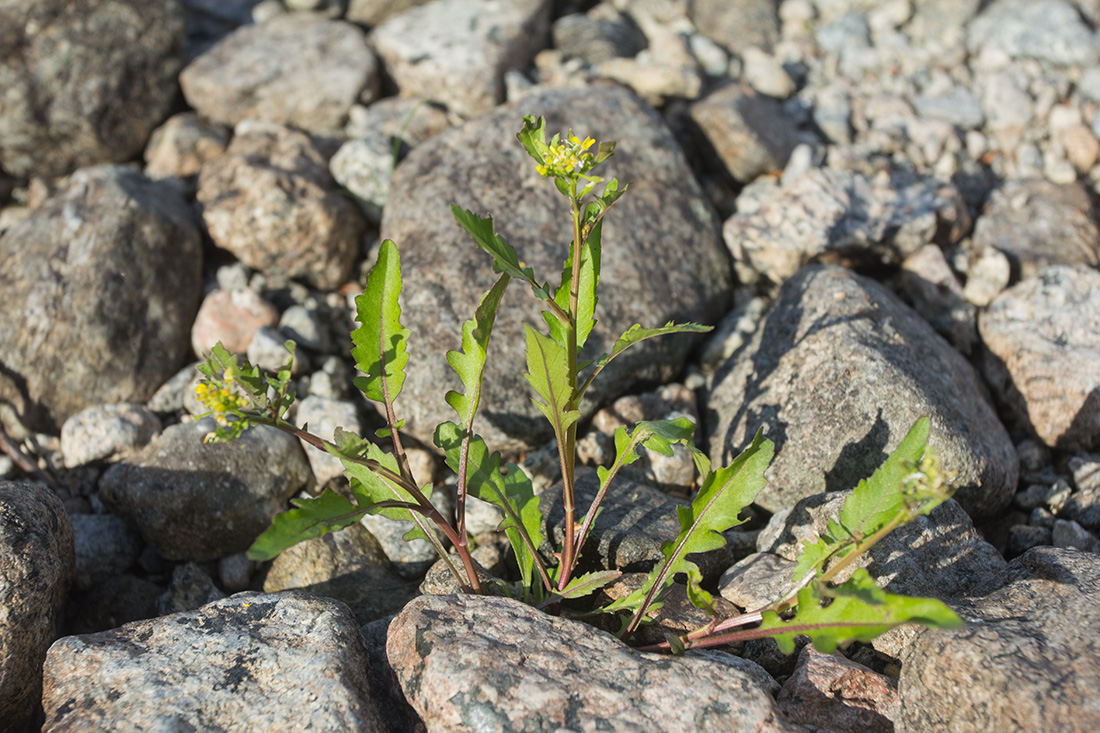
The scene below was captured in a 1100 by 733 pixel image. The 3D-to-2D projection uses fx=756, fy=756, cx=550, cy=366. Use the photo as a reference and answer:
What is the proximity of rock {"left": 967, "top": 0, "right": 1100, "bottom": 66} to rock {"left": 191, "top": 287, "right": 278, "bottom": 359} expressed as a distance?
6388mm

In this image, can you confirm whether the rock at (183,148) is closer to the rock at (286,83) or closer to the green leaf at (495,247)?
the rock at (286,83)

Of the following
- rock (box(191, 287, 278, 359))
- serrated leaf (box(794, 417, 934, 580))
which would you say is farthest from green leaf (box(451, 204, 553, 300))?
rock (box(191, 287, 278, 359))

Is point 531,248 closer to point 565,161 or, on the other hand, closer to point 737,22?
point 565,161

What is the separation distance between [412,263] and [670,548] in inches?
91.4

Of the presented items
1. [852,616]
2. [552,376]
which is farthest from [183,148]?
[852,616]

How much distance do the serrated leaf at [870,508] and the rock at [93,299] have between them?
12.8 ft

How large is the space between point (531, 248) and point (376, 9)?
3.53m

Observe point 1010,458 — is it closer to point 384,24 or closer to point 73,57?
point 384,24

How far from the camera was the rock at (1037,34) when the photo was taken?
6.50 m

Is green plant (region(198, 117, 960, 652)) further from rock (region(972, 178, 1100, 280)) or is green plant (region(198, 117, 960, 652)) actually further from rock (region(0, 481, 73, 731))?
rock (region(972, 178, 1100, 280))

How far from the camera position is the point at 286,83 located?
593cm

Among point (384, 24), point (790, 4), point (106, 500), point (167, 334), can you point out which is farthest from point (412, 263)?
point (790, 4)

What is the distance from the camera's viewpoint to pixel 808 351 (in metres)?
3.91

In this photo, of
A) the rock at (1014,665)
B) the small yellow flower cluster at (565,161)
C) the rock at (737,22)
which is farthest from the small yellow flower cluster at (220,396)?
the rock at (737,22)
